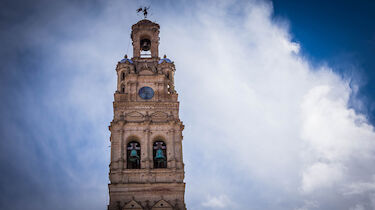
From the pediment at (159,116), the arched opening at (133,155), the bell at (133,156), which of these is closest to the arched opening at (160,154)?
the arched opening at (133,155)

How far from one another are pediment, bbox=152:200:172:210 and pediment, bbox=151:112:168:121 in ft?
28.1

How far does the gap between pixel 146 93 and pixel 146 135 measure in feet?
17.0

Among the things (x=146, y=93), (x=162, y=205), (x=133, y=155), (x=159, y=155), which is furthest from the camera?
(x=146, y=93)

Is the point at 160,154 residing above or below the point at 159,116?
below

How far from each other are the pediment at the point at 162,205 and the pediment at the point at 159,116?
8575 mm

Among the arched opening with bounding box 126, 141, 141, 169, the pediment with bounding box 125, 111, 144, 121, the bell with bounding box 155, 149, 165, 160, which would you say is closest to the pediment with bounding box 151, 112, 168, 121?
the pediment with bounding box 125, 111, 144, 121

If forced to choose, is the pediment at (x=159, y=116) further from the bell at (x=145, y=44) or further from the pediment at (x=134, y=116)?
the bell at (x=145, y=44)

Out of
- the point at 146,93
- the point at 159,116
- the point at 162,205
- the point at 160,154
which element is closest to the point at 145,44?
the point at 146,93

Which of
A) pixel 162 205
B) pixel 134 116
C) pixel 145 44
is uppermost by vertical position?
pixel 145 44

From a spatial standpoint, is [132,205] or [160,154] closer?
[132,205]

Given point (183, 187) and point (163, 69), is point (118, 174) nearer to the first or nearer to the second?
point (183, 187)

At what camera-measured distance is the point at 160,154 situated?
43.8 meters

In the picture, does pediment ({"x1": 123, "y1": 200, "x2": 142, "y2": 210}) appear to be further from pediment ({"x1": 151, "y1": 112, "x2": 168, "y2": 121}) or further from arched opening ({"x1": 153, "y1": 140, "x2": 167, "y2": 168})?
pediment ({"x1": 151, "y1": 112, "x2": 168, "y2": 121})

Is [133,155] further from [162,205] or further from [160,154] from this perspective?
[162,205]
